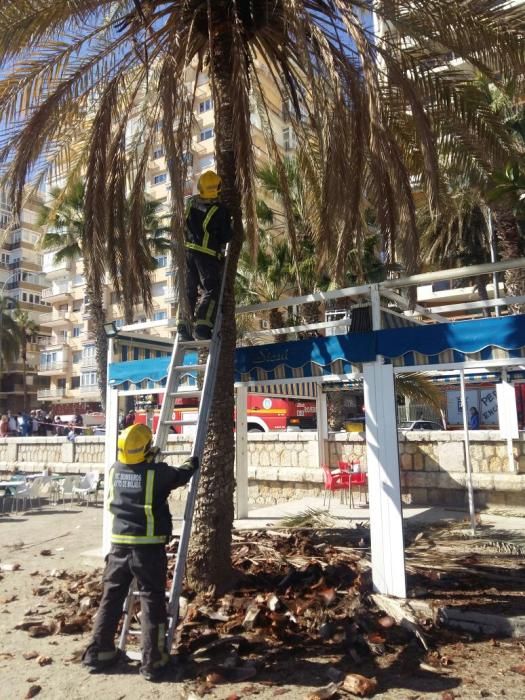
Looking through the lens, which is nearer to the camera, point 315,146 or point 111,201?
point 111,201

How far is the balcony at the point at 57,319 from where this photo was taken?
57.3 metres

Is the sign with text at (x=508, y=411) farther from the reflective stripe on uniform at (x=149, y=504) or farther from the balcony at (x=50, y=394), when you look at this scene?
the balcony at (x=50, y=394)

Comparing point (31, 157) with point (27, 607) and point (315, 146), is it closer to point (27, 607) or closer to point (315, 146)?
point (315, 146)

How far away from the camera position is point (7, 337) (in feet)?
171

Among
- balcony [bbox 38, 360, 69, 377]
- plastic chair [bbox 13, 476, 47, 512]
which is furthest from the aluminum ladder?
balcony [bbox 38, 360, 69, 377]

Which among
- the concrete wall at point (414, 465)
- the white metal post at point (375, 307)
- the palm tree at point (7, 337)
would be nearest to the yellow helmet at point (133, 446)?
the white metal post at point (375, 307)

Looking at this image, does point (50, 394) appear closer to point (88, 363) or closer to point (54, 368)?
point (54, 368)

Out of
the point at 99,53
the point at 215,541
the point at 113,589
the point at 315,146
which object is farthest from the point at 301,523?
the point at 99,53

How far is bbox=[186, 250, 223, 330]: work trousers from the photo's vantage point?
615cm

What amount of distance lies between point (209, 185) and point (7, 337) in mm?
51028

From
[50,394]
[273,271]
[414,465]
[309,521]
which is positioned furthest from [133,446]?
[50,394]

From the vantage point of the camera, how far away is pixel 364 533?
9250 millimetres

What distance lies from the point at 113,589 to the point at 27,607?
8.85 feet

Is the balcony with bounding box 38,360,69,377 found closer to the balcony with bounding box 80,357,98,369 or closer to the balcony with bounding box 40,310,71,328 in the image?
the balcony with bounding box 80,357,98,369
